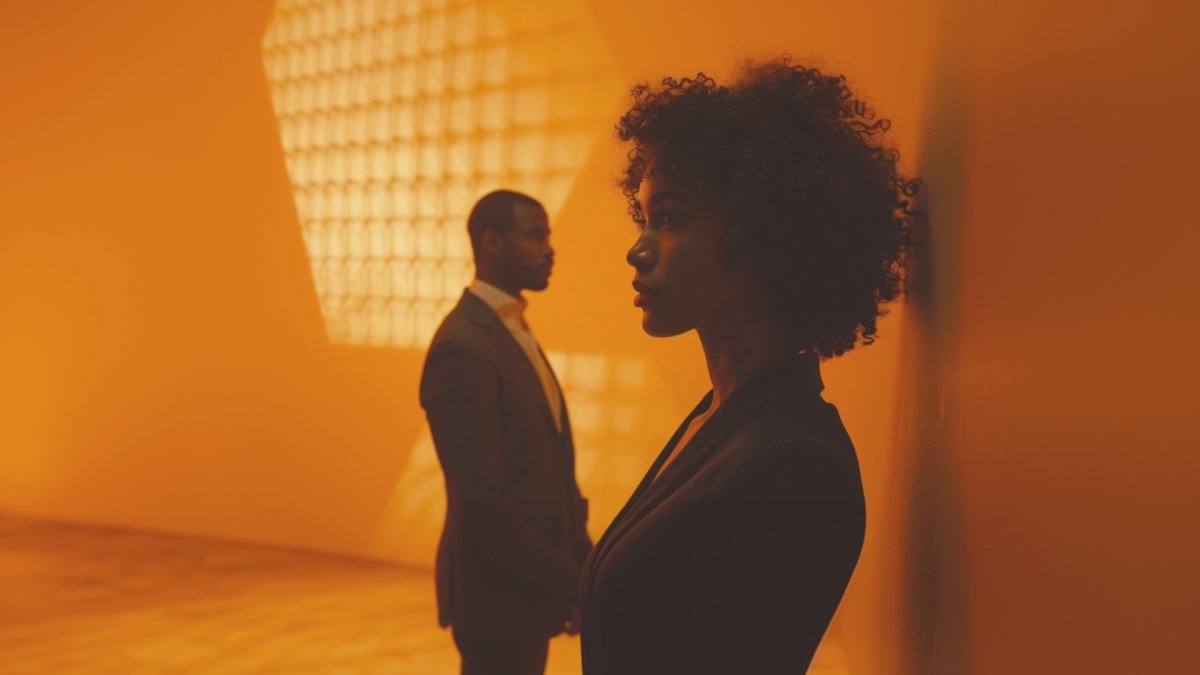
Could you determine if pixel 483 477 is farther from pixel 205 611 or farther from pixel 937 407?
pixel 205 611

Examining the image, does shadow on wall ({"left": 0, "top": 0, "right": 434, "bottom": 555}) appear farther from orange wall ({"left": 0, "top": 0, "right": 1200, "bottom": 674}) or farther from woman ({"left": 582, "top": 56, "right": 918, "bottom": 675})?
woman ({"left": 582, "top": 56, "right": 918, "bottom": 675})

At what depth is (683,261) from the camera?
3.86ft

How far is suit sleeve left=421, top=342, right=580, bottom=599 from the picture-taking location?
2.06 metres

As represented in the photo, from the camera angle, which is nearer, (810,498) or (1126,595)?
(1126,595)

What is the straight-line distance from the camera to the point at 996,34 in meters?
1.01

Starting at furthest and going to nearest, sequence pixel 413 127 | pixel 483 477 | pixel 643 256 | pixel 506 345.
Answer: pixel 413 127 < pixel 506 345 < pixel 483 477 < pixel 643 256

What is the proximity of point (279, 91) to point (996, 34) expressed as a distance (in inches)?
202

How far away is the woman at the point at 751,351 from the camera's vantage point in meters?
0.97

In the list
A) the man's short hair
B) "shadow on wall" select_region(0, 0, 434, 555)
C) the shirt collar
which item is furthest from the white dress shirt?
"shadow on wall" select_region(0, 0, 434, 555)

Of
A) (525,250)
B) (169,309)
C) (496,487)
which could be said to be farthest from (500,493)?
(169,309)

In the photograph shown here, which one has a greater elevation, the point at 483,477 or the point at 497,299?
the point at 497,299

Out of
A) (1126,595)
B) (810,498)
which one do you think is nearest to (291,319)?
(810,498)

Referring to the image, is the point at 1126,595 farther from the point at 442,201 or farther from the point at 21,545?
the point at 21,545

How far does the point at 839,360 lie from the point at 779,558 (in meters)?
3.07
